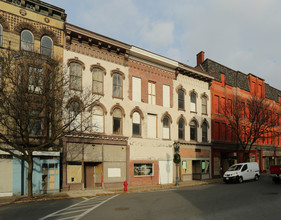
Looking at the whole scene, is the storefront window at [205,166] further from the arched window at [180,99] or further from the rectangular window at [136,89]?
the rectangular window at [136,89]

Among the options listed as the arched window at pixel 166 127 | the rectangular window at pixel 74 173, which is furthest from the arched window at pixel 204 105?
the rectangular window at pixel 74 173

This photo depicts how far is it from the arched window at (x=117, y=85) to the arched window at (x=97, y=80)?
145 cm

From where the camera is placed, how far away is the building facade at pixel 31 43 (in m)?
18.3

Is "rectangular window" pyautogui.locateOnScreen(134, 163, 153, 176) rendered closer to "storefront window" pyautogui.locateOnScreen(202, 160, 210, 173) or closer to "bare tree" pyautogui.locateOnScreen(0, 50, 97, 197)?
"storefront window" pyautogui.locateOnScreen(202, 160, 210, 173)

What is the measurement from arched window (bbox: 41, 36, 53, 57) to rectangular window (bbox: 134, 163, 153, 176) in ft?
41.8

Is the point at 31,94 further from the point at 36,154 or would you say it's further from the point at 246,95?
the point at 246,95

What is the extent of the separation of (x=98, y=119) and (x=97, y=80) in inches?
139

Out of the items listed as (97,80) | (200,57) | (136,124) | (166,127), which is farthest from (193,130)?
(97,80)

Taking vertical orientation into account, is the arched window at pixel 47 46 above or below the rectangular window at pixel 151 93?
above

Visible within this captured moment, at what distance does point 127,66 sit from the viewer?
84.9 ft

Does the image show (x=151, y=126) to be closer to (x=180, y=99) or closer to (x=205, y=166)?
(x=180, y=99)

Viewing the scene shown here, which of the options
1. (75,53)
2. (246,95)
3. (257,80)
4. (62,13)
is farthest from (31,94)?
(257,80)

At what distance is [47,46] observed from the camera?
21.2 m

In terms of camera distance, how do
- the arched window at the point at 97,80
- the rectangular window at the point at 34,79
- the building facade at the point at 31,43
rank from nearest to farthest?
the rectangular window at the point at 34,79 → the building facade at the point at 31,43 → the arched window at the point at 97,80
